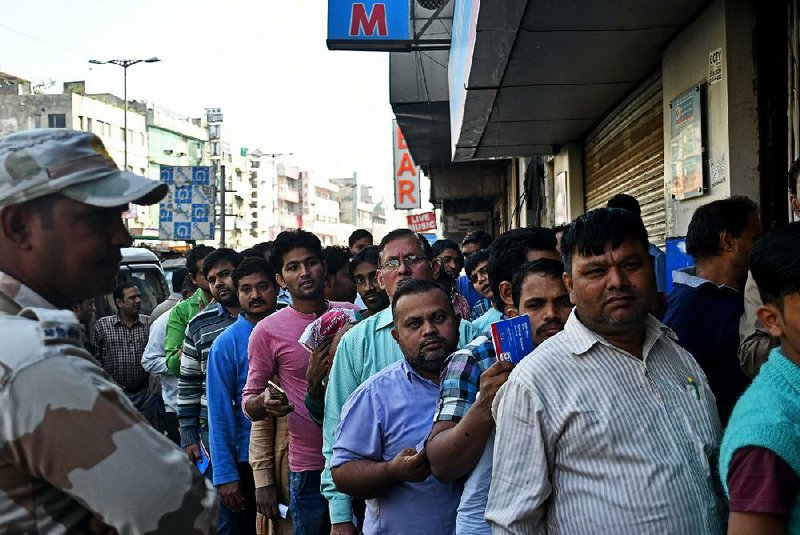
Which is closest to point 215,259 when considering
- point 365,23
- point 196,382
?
point 196,382

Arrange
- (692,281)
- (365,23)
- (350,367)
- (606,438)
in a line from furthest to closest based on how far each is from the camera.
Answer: (365,23), (350,367), (692,281), (606,438)

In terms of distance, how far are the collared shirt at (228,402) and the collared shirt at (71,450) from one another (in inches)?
149

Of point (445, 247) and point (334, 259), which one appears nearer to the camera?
point (334, 259)

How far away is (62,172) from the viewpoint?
166 centimetres

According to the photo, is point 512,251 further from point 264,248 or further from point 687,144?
point 264,248

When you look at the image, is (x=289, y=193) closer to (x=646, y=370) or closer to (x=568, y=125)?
(x=568, y=125)

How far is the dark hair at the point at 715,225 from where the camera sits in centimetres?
360

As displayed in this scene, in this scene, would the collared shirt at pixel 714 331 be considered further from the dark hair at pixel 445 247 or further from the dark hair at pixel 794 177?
the dark hair at pixel 445 247

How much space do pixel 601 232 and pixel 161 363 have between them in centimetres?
591

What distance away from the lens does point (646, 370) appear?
2414 mm

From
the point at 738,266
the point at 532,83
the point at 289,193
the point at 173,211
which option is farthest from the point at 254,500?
the point at 289,193

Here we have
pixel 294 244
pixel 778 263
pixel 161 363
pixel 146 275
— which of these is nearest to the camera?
pixel 778 263

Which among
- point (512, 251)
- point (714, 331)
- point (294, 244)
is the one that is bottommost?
point (714, 331)

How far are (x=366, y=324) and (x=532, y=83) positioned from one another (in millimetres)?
3942
